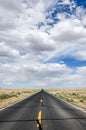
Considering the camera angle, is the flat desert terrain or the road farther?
the flat desert terrain

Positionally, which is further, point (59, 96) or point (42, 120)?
point (59, 96)

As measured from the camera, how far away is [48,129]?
10312 mm

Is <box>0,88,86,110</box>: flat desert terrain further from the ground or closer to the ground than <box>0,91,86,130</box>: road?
further from the ground

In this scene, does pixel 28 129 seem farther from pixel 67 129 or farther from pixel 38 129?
pixel 67 129

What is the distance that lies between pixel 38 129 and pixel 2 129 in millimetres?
1677

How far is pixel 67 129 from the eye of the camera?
34.6 feet

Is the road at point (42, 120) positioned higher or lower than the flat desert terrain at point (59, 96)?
lower

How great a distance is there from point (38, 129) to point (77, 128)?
1.91 m

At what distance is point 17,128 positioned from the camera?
34.9 ft

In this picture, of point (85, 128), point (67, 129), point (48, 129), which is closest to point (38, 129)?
point (48, 129)

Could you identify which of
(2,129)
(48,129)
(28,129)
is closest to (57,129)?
(48,129)

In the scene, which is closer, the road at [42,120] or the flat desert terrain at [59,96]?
the road at [42,120]

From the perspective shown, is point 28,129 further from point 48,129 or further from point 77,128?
point 77,128

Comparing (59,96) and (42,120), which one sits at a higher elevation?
(59,96)
